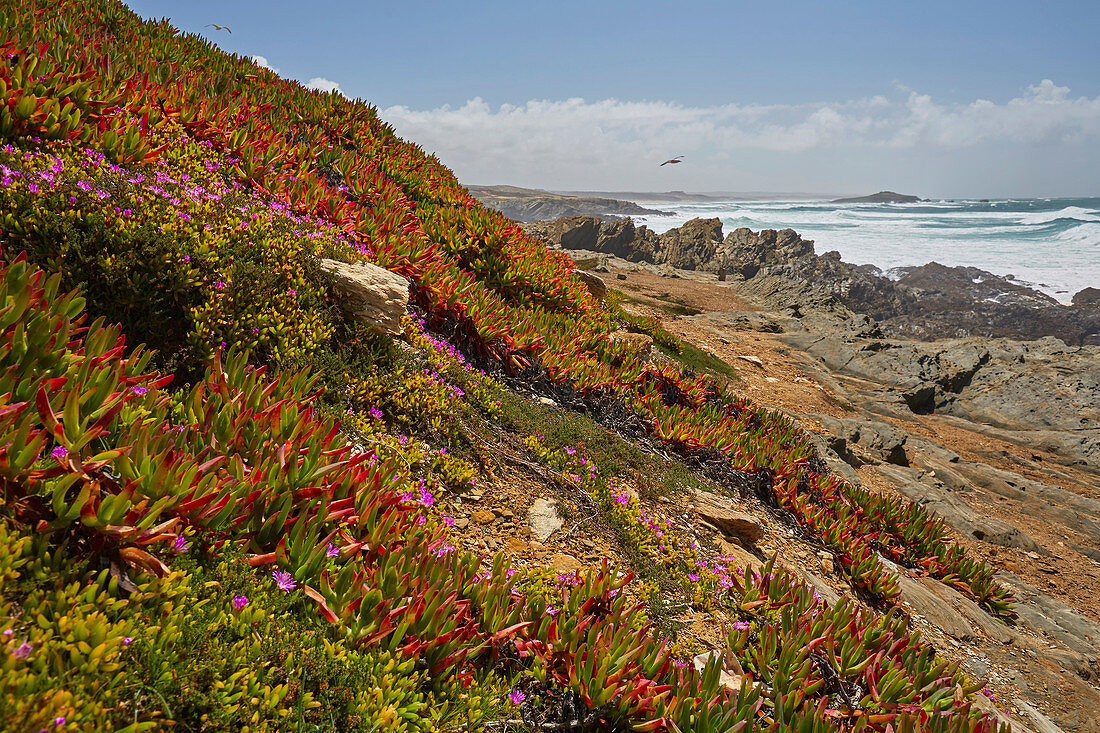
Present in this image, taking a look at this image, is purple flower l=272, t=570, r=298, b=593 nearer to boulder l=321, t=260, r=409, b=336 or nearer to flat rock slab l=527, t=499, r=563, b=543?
flat rock slab l=527, t=499, r=563, b=543

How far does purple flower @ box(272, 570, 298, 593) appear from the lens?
87.4 inches

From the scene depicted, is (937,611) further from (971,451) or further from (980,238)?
(980,238)

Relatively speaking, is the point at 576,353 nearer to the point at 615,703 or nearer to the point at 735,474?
the point at 735,474

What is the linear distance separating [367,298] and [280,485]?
240 cm

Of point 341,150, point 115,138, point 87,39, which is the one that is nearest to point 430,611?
point 115,138

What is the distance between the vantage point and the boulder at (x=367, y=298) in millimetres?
4645

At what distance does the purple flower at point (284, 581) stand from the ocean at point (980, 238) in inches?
2050

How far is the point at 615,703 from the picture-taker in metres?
2.62

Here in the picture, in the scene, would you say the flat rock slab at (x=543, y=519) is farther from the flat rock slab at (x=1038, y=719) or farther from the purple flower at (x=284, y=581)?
the flat rock slab at (x=1038, y=719)

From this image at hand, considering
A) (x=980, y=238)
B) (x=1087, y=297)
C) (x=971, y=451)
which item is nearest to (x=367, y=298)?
(x=971, y=451)

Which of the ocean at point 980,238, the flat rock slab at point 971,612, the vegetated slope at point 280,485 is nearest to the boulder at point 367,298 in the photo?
the vegetated slope at point 280,485

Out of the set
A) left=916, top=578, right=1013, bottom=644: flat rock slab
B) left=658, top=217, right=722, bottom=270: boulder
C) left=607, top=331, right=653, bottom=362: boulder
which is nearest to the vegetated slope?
left=916, top=578, right=1013, bottom=644: flat rock slab

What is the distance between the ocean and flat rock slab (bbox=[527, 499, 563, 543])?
1965 inches

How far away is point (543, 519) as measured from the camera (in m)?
4.18
